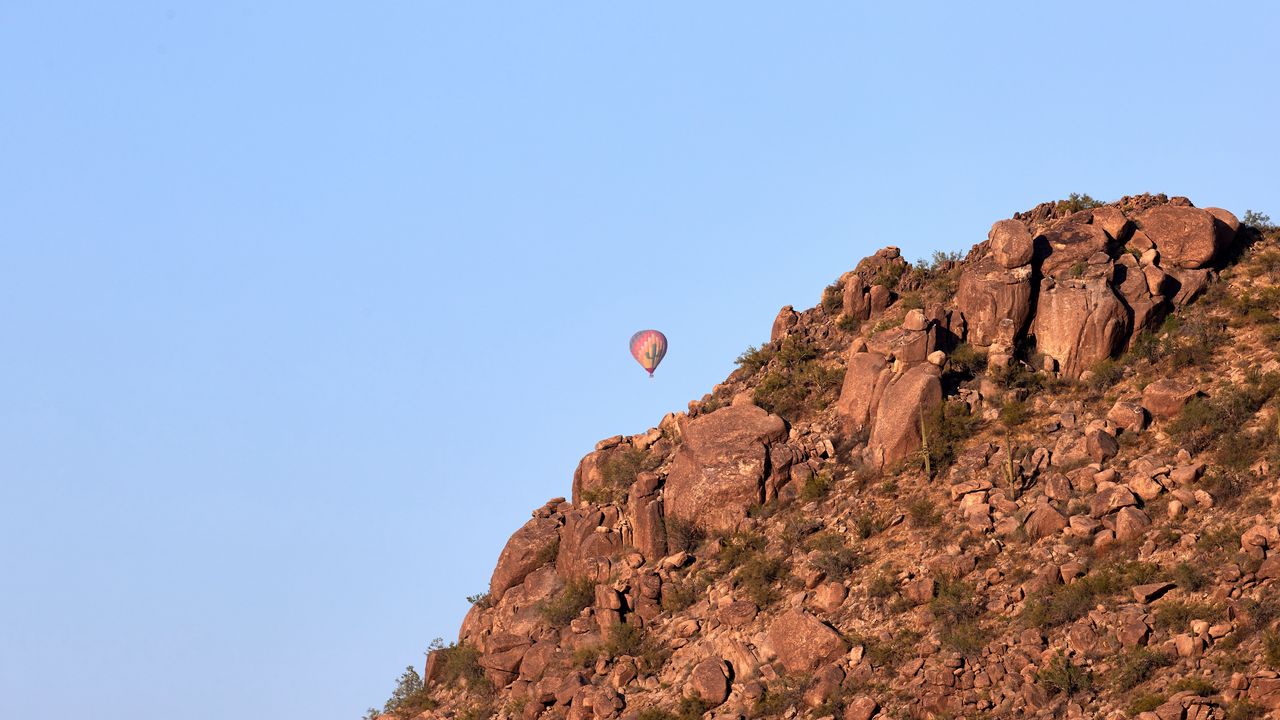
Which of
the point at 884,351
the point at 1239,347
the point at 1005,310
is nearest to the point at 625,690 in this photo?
the point at 884,351

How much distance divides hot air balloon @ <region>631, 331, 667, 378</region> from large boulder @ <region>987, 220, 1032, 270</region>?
124 ft

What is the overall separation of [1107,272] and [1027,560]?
13.2 metres

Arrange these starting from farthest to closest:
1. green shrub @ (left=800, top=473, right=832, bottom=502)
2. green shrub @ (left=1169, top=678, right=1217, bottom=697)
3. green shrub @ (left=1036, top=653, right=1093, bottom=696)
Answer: green shrub @ (left=800, top=473, right=832, bottom=502), green shrub @ (left=1036, top=653, right=1093, bottom=696), green shrub @ (left=1169, top=678, right=1217, bottom=697)

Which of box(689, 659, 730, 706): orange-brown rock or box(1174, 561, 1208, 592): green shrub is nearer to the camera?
box(1174, 561, 1208, 592): green shrub

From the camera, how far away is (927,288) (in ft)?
217

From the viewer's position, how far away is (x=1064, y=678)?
155 feet

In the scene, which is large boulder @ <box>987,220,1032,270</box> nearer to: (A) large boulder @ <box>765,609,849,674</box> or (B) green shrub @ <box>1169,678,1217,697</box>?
(A) large boulder @ <box>765,609,849,674</box>

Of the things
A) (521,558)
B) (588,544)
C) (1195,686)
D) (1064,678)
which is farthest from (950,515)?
(521,558)

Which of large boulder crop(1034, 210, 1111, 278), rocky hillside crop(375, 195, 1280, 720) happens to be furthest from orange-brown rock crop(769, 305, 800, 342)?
large boulder crop(1034, 210, 1111, 278)

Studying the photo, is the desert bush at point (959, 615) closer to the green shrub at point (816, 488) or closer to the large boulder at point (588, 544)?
the green shrub at point (816, 488)

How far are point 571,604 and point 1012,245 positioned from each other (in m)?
20.2

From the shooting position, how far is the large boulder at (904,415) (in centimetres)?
5934

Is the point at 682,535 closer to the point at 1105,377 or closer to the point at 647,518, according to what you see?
the point at 647,518

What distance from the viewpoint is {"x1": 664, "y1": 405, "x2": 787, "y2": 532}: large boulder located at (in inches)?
2399
